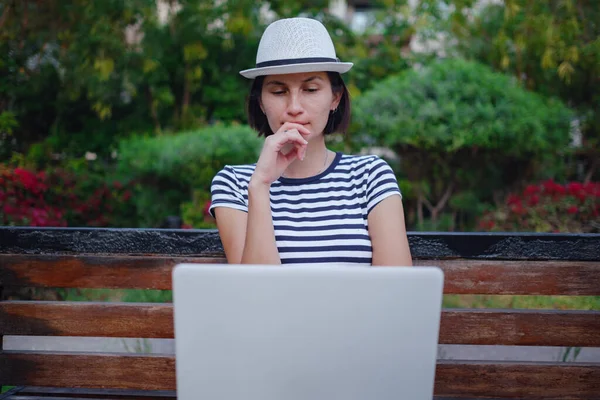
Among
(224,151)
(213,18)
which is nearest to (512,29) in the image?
(213,18)

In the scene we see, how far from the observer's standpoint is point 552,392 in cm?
205

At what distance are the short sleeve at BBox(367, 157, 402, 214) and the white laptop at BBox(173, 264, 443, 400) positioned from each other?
0.86 m

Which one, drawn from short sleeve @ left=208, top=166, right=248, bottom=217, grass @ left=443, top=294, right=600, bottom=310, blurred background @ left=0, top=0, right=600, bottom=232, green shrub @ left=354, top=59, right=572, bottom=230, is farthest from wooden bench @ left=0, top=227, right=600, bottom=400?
green shrub @ left=354, top=59, right=572, bottom=230

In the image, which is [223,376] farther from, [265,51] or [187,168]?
[187,168]

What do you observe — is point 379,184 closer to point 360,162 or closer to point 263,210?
point 360,162

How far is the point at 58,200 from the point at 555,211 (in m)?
4.65

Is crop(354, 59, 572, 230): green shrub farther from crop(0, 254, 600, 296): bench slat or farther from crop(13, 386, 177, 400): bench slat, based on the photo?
crop(13, 386, 177, 400): bench slat

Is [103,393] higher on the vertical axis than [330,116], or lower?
lower

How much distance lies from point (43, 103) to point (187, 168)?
11.2 feet

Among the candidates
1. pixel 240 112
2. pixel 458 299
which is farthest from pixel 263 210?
pixel 240 112

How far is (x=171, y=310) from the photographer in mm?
2076

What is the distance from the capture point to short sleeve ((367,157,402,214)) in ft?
6.22

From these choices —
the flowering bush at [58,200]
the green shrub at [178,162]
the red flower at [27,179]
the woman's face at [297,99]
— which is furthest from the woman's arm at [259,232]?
the green shrub at [178,162]

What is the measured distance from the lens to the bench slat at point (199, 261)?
2.02 metres
